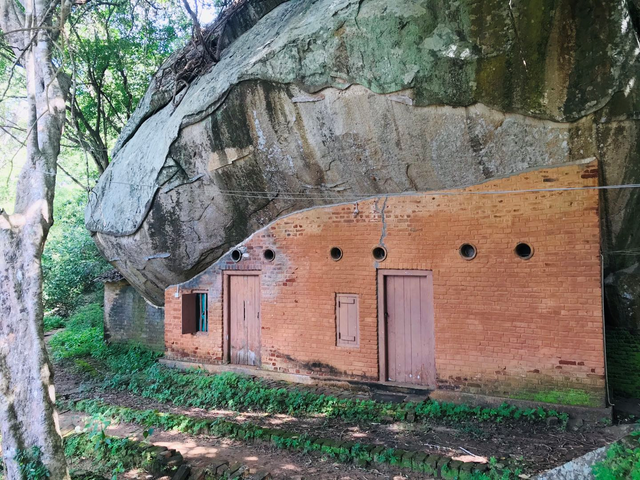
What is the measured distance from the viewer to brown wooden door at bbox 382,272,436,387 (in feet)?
25.4

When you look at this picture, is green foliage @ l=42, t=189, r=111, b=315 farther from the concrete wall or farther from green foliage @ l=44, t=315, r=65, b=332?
the concrete wall

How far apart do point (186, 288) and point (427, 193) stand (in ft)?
18.3

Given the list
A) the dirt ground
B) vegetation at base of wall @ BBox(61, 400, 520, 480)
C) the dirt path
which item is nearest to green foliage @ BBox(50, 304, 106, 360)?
vegetation at base of wall @ BBox(61, 400, 520, 480)

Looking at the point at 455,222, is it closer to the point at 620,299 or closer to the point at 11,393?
the point at 620,299

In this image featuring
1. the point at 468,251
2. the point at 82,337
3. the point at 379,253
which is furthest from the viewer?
the point at 82,337

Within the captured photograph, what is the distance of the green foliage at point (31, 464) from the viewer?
15.6 feet

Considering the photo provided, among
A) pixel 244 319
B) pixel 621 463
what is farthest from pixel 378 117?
pixel 621 463

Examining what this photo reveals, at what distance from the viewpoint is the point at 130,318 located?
11758mm

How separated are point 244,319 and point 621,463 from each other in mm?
7172

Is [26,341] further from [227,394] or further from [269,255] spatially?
[269,255]

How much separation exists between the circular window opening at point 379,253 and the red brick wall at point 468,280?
3.8 inches

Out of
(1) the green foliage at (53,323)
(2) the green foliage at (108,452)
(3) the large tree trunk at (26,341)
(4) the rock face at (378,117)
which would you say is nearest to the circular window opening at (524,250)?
(4) the rock face at (378,117)

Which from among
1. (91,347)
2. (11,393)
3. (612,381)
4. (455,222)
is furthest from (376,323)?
(91,347)

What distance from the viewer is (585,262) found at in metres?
6.52
